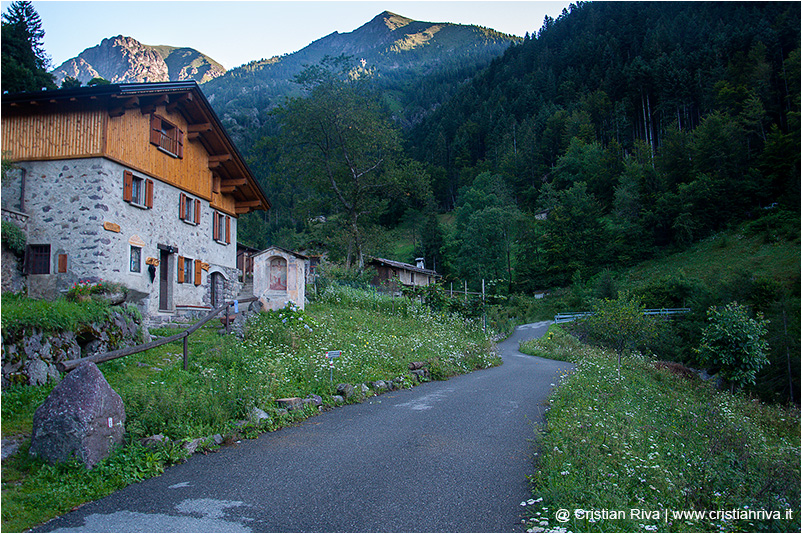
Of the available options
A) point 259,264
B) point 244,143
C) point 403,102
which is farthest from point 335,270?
point 403,102

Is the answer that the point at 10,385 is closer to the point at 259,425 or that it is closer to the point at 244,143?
the point at 259,425

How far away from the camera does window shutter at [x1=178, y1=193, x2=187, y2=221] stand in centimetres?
2088

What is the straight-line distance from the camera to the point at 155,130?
19047 millimetres

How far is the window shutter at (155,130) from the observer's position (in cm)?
1893

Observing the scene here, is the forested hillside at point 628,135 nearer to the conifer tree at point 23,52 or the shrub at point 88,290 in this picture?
the conifer tree at point 23,52

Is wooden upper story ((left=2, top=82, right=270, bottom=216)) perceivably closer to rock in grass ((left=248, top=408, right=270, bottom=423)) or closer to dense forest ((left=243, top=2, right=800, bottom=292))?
rock in grass ((left=248, top=408, right=270, bottom=423))

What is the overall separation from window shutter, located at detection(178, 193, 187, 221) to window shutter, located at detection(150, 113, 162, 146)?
2572 mm

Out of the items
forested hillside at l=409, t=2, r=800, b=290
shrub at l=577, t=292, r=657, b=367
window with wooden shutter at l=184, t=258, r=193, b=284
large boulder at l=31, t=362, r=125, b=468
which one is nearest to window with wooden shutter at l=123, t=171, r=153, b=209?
window with wooden shutter at l=184, t=258, r=193, b=284

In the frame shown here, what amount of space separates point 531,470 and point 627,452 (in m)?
1.29

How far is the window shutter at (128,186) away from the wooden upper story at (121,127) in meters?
0.33

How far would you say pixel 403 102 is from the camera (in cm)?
17988

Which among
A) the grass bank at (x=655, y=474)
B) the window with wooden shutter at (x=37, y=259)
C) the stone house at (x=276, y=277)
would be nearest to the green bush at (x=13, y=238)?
the window with wooden shutter at (x=37, y=259)

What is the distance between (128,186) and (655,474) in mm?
18076

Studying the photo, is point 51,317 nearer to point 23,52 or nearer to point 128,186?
point 128,186
